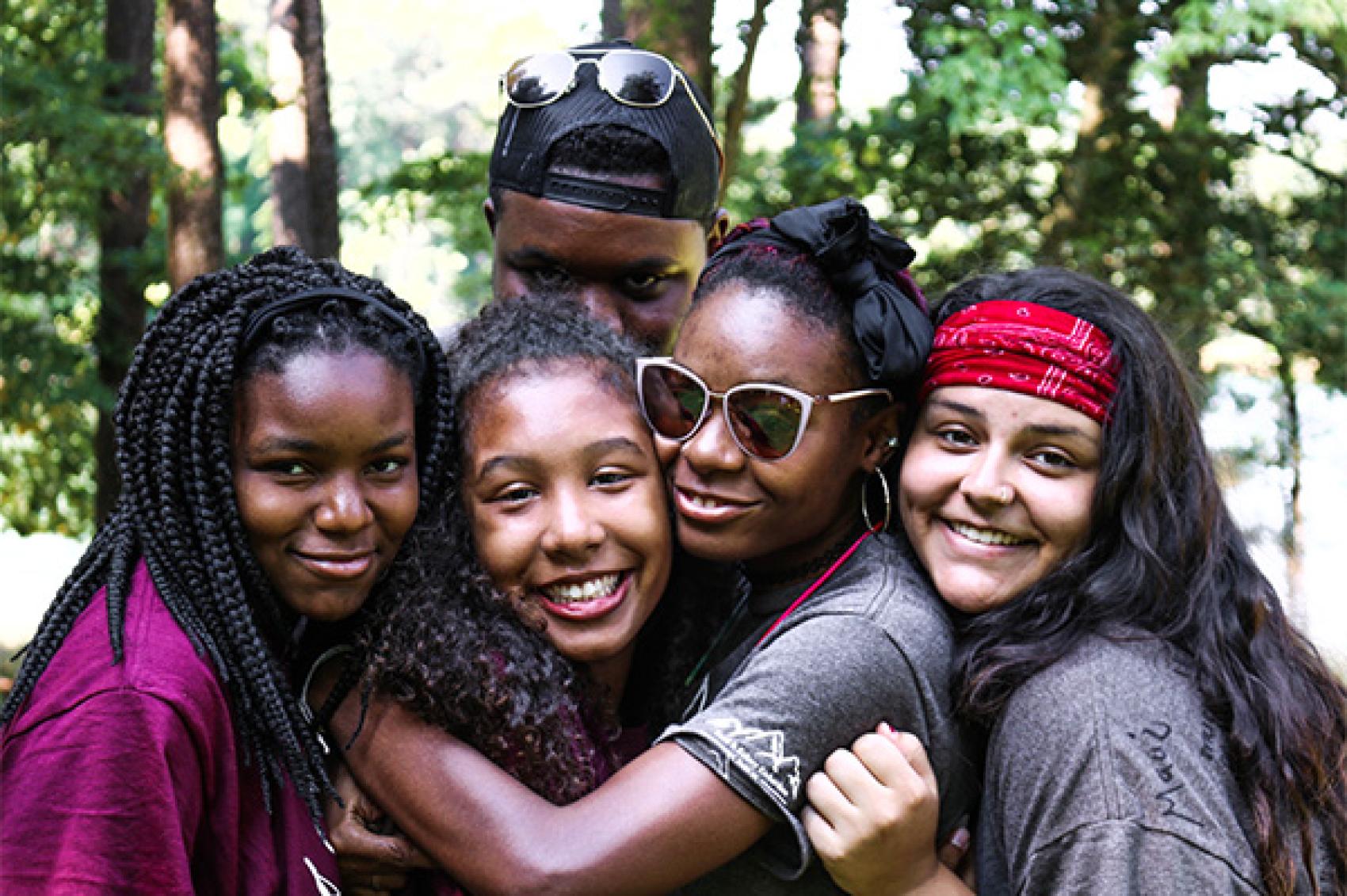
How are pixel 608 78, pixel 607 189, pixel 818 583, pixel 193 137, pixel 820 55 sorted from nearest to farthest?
1. pixel 818 583
2. pixel 607 189
3. pixel 608 78
4. pixel 193 137
5. pixel 820 55

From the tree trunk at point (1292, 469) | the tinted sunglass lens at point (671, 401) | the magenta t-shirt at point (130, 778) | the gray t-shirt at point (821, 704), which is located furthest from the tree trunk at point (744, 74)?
the magenta t-shirt at point (130, 778)

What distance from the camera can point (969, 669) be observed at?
9.52 feet

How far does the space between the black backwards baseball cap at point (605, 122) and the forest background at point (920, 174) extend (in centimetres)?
492

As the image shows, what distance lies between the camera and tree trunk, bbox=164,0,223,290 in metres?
10.3

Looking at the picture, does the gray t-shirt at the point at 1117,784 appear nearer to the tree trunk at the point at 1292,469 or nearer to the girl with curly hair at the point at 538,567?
the girl with curly hair at the point at 538,567

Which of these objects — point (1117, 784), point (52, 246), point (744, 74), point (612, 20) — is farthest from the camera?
point (52, 246)

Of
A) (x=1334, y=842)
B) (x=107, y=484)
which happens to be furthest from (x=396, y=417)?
(x=107, y=484)

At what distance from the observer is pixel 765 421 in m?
3.02

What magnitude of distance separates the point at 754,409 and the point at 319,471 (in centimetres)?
98

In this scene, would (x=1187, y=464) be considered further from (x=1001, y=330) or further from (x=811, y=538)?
(x=811, y=538)

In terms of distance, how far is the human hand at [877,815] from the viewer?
272cm

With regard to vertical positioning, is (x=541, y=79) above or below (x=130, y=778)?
above

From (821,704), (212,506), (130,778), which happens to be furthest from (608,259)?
(130,778)

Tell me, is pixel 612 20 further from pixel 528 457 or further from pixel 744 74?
pixel 528 457
